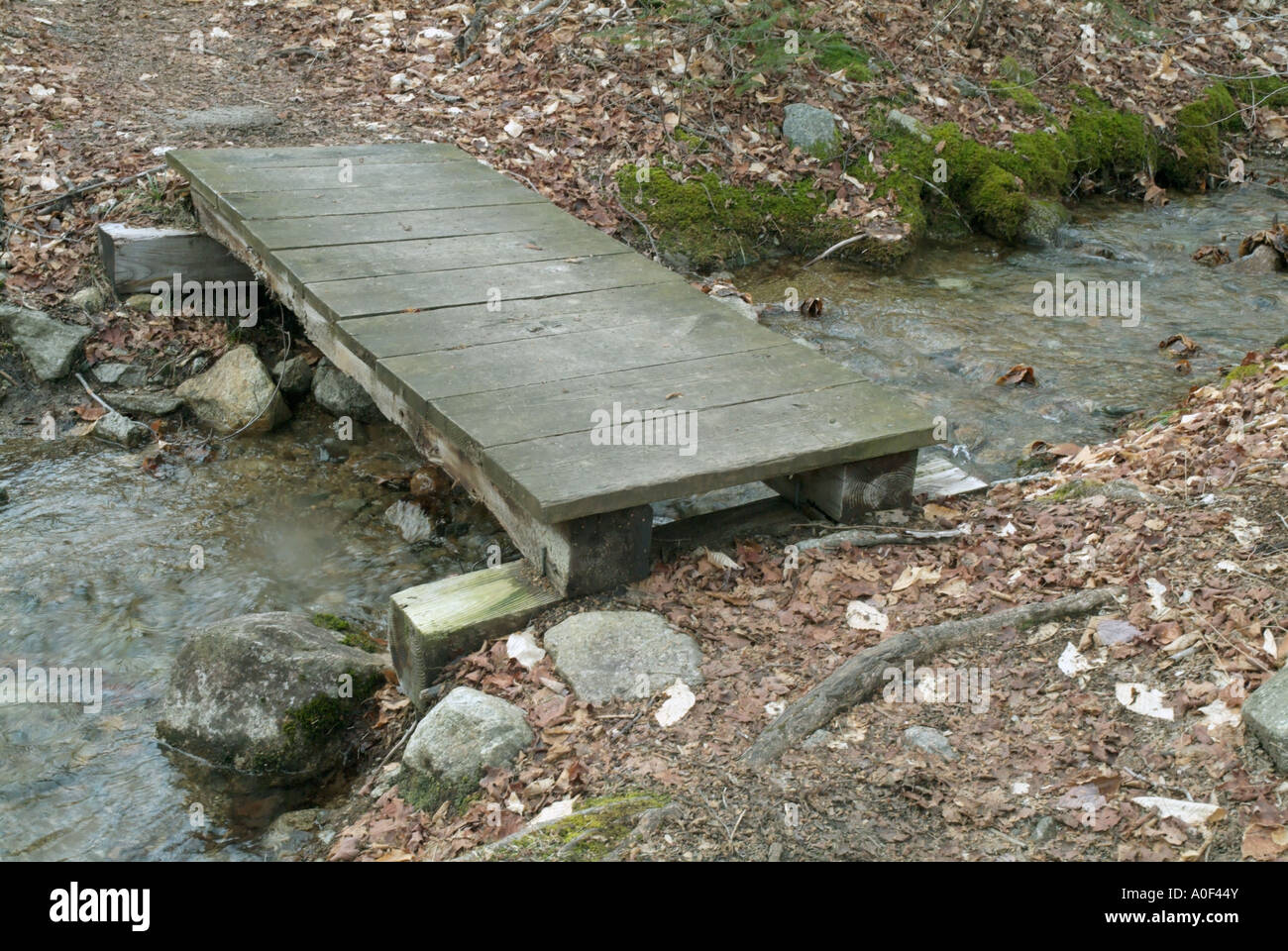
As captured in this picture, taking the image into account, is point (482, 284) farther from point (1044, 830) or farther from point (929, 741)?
point (1044, 830)

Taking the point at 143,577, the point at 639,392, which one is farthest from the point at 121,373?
the point at 639,392

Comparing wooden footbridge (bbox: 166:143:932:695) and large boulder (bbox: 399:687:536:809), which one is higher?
wooden footbridge (bbox: 166:143:932:695)

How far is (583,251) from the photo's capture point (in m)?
6.01

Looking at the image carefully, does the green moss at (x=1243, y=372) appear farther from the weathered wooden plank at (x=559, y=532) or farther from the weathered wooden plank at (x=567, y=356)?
the weathered wooden plank at (x=559, y=532)

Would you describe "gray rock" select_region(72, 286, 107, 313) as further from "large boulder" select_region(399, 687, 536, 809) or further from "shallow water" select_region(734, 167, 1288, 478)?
"large boulder" select_region(399, 687, 536, 809)

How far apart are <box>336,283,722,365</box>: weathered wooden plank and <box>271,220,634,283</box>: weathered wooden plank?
0.58 meters

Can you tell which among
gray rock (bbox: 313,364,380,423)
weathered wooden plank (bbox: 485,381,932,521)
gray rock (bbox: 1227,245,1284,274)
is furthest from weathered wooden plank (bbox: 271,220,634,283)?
gray rock (bbox: 1227,245,1284,274)

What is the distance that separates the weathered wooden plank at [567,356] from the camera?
4.41m

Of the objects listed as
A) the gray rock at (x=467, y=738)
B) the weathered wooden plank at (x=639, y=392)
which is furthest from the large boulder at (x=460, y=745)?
the weathered wooden plank at (x=639, y=392)

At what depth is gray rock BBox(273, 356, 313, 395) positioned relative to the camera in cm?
661

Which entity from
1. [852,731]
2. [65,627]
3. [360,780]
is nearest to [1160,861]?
[852,731]

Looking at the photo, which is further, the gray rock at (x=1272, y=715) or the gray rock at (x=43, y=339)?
the gray rock at (x=43, y=339)

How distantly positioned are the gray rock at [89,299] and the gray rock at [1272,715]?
6303mm

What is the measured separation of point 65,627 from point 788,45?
680cm
